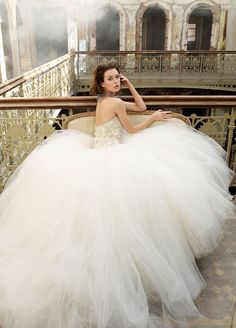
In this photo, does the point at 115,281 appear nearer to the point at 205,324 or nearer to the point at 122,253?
the point at 122,253

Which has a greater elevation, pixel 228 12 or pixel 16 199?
pixel 228 12

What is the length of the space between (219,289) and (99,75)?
173 centimetres

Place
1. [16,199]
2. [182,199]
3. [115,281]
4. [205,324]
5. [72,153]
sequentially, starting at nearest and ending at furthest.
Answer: [115,281] → [205,324] → [182,199] → [16,199] → [72,153]

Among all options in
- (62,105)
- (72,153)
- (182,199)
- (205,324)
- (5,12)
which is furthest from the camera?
(5,12)

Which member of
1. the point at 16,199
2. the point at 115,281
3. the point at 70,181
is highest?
the point at 70,181

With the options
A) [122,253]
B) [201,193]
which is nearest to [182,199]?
[201,193]

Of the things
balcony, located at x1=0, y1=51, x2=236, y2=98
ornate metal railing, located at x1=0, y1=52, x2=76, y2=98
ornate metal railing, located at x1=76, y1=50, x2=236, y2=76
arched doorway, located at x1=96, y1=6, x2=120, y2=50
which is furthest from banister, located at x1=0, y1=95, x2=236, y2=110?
arched doorway, located at x1=96, y1=6, x2=120, y2=50

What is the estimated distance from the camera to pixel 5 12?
12.5 metres

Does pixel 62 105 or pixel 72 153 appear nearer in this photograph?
pixel 72 153

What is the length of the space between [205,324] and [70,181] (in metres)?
1.12

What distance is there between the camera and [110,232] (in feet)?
5.70

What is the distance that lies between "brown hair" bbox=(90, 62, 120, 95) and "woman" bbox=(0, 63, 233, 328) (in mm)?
254

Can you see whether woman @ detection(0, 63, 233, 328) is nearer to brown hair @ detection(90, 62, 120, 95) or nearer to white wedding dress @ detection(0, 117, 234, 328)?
white wedding dress @ detection(0, 117, 234, 328)

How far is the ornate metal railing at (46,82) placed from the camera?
533cm
